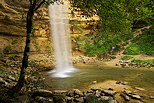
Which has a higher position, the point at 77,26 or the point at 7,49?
the point at 77,26

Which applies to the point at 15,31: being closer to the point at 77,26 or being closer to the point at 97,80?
the point at 77,26

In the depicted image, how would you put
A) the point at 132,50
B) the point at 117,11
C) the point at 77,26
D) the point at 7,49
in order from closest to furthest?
1. the point at 117,11
2. the point at 7,49
3. the point at 132,50
4. the point at 77,26

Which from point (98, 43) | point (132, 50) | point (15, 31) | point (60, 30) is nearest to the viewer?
point (15, 31)

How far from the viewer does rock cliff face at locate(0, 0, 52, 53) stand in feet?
65.8

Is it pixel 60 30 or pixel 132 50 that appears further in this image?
pixel 60 30

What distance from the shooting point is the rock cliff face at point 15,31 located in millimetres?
20062

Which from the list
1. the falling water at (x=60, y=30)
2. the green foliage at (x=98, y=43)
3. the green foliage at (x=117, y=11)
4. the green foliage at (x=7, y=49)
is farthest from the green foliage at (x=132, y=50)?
the green foliage at (x=117, y=11)

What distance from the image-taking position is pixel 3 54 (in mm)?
18859

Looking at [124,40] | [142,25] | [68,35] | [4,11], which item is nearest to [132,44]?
[124,40]

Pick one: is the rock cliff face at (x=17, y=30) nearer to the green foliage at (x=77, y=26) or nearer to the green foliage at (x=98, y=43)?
the green foliage at (x=77, y=26)

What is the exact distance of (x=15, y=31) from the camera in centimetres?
2142

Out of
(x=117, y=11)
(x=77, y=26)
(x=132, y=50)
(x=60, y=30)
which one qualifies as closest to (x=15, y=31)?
(x=60, y=30)

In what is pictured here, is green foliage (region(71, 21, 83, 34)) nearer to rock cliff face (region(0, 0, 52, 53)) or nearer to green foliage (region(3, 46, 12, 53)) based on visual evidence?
rock cliff face (region(0, 0, 52, 53))

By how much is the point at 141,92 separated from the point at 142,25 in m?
27.4
